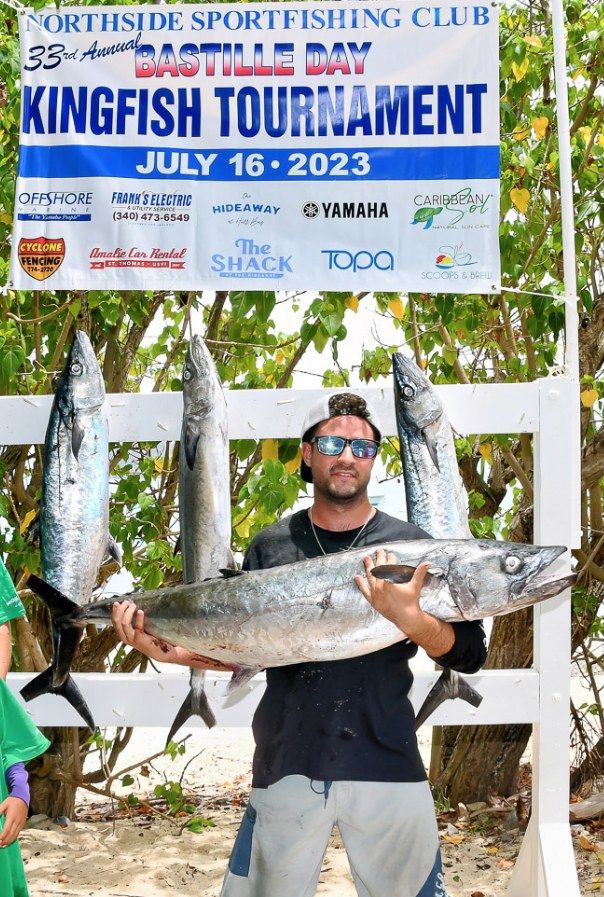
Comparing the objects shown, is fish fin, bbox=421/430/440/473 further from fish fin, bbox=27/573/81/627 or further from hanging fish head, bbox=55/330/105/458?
fish fin, bbox=27/573/81/627

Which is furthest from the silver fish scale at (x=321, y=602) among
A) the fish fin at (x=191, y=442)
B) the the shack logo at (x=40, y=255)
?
the the shack logo at (x=40, y=255)

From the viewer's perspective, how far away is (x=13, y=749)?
8.70ft

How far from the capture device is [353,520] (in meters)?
3.00

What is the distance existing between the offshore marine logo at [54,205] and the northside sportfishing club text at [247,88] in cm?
23

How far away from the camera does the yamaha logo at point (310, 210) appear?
3865 millimetres

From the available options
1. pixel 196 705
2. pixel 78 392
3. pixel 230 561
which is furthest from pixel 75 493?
pixel 196 705

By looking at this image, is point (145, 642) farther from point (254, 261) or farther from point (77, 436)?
point (254, 261)

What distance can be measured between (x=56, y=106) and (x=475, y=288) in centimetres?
172

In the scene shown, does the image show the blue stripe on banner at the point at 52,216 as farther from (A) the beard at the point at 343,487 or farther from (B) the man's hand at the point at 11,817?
(B) the man's hand at the point at 11,817

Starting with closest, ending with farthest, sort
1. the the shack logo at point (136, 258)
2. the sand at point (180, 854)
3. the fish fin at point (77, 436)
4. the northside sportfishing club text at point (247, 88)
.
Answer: the fish fin at point (77, 436)
the northside sportfishing club text at point (247, 88)
the the shack logo at point (136, 258)
the sand at point (180, 854)

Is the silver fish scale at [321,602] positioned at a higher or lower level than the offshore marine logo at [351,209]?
lower

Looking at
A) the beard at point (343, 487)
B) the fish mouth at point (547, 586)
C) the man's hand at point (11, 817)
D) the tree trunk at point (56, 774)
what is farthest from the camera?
the tree trunk at point (56, 774)

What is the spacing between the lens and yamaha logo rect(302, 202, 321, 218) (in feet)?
12.7

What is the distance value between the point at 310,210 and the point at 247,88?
518 mm
